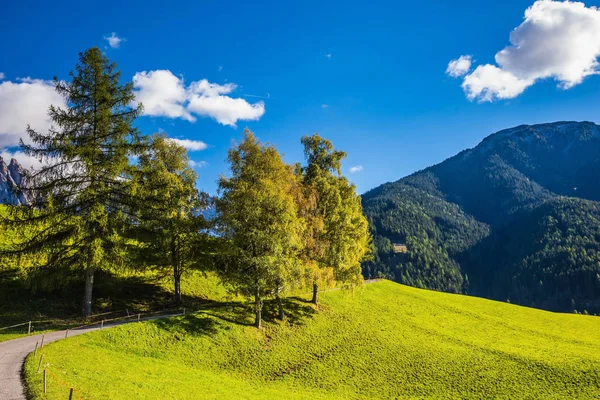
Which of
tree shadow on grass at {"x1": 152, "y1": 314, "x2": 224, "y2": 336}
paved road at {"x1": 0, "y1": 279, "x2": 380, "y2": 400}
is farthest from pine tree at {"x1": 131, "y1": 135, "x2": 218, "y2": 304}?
paved road at {"x1": 0, "y1": 279, "x2": 380, "y2": 400}

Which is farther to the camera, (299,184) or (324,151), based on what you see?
(324,151)

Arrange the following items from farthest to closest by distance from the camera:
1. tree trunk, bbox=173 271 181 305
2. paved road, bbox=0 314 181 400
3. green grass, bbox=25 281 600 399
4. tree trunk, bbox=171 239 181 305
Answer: tree trunk, bbox=173 271 181 305 < tree trunk, bbox=171 239 181 305 < green grass, bbox=25 281 600 399 < paved road, bbox=0 314 181 400

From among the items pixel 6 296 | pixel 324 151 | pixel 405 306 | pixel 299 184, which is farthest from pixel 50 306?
pixel 405 306

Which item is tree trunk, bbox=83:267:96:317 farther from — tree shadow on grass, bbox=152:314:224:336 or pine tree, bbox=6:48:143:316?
tree shadow on grass, bbox=152:314:224:336

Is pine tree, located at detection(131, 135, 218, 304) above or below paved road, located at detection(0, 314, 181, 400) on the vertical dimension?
above

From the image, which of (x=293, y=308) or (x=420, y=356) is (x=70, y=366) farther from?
(x=420, y=356)

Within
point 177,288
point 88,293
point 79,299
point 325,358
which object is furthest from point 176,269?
point 325,358

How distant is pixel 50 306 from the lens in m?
30.8

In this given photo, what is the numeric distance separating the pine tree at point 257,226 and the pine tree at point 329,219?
3.67 meters

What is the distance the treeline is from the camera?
1102 inches

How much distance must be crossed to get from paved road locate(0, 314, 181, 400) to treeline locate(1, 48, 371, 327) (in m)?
3.67

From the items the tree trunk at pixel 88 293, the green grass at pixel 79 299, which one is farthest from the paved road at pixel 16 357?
the tree trunk at pixel 88 293

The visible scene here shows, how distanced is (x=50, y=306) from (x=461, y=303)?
5479 cm

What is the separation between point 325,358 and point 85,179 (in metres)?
25.3
